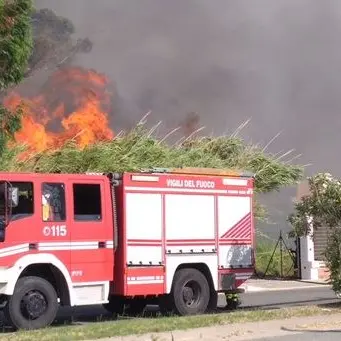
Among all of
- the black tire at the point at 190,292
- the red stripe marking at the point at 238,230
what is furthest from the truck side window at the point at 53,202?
the red stripe marking at the point at 238,230

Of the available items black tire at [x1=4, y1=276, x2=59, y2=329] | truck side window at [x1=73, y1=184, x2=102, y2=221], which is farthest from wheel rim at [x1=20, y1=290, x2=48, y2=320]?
truck side window at [x1=73, y1=184, x2=102, y2=221]

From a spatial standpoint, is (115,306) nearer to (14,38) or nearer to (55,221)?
(55,221)

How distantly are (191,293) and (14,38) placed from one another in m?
5.71

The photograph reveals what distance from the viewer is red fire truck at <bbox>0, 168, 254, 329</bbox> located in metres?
11.4

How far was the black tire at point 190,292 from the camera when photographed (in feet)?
43.3

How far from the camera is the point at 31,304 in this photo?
11.4 m

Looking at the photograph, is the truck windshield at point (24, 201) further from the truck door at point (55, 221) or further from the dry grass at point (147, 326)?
the dry grass at point (147, 326)

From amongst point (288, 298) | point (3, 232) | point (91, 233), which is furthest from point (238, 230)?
point (3, 232)

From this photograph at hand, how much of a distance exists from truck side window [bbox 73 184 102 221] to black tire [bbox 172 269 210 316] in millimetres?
2116

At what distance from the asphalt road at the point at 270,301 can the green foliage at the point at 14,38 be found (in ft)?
15.5

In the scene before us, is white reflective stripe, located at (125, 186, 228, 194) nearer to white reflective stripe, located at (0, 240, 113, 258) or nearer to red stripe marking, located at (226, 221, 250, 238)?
red stripe marking, located at (226, 221, 250, 238)

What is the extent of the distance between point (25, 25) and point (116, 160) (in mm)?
8890

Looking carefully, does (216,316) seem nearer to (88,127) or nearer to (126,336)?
(126,336)

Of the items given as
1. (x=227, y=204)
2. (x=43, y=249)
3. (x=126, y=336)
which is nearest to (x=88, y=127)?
(x=227, y=204)
